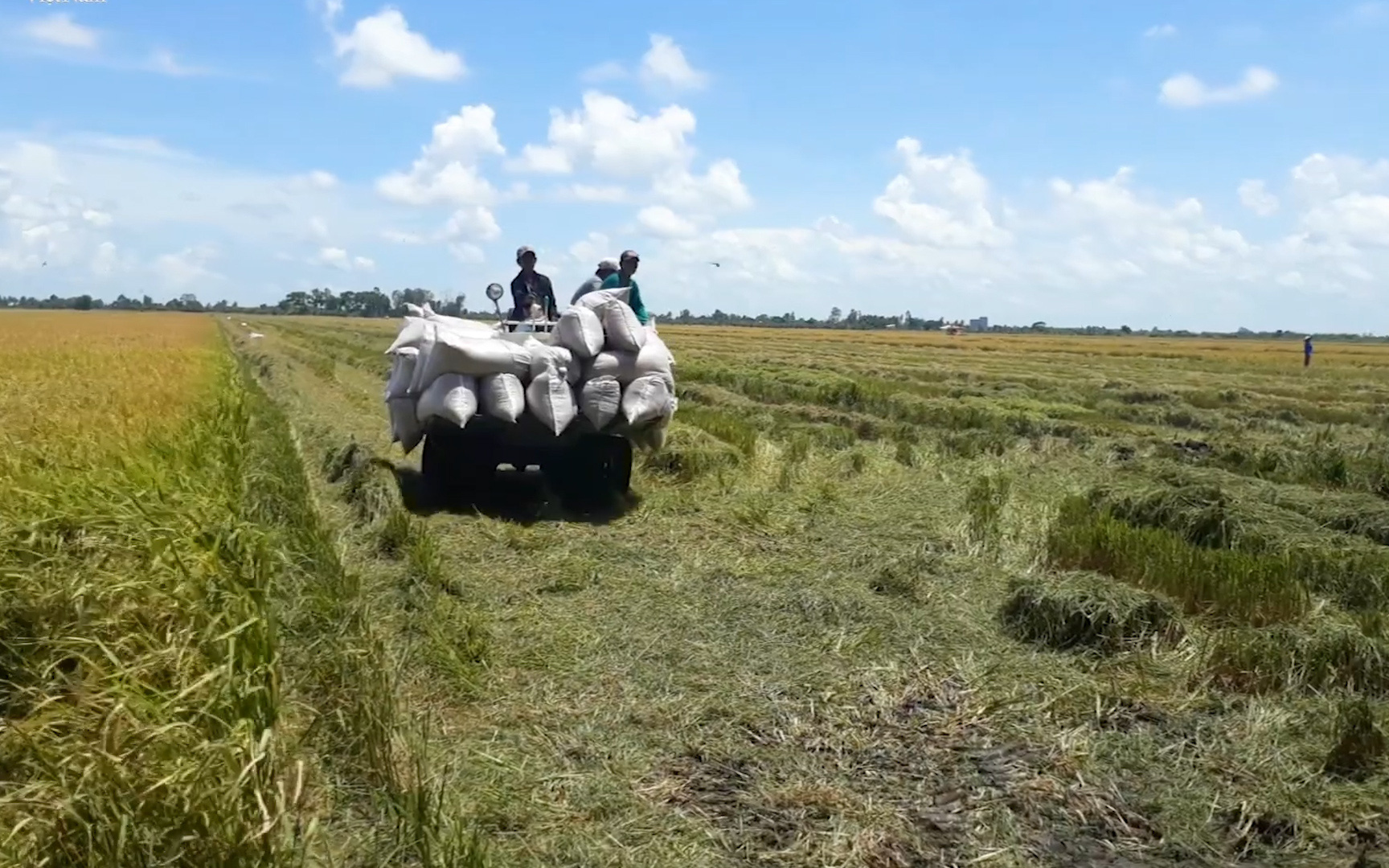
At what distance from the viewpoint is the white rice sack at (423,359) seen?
924 centimetres

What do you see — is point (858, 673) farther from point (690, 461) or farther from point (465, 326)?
point (690, 461)

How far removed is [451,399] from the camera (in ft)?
29.2

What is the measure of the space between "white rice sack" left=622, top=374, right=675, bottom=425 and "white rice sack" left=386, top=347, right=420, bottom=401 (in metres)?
1.82

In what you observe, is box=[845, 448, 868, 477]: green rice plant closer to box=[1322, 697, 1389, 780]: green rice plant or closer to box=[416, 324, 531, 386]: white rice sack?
box=[416, 324, 531, 386]: white rice sack

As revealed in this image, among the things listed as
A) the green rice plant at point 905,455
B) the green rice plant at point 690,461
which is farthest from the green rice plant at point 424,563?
the green rice plant at point 905,455

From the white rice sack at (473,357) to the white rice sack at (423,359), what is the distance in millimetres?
65

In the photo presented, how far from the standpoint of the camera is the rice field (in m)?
3.60

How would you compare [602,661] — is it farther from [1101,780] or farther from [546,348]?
[546,348]

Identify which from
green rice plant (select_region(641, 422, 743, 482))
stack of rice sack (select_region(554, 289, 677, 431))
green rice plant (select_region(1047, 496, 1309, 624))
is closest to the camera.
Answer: green rice plant (select_region(1047, 496, 1309, 624))

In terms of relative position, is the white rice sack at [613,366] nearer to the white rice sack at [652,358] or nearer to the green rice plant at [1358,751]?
the white rice sack at [652,358]

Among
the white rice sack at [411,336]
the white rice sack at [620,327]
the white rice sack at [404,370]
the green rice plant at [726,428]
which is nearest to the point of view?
the white rice sack at [620,327]

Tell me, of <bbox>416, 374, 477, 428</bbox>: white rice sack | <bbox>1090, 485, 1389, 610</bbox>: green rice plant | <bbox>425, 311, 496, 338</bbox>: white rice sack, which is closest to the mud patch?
<bbox>1090, 485, 1389, 610</bbox>: green rice plant

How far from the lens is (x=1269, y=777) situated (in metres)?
4.45

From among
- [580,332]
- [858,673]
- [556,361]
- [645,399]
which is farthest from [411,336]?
[858,673]
